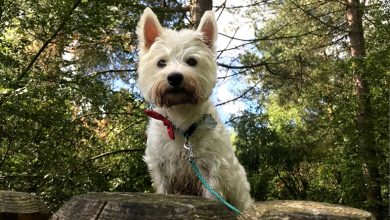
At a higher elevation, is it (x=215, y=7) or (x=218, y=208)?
(x=215, y=7)

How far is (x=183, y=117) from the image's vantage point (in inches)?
145

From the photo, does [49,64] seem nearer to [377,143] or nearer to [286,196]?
[377,143]

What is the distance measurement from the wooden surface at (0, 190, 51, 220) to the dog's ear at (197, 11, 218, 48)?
7.13 feet

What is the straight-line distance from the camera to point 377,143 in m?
9.05

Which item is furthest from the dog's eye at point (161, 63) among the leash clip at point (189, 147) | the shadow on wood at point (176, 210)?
the shadow on wood at point (176, 210)

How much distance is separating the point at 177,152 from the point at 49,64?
13.7 feet

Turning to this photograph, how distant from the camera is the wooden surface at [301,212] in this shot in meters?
1.62

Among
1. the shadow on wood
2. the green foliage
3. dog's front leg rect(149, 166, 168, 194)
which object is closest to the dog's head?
dog's front leg rect(149, 166, 168, 194)

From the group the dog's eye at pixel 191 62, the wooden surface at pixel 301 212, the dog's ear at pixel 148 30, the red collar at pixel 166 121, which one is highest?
the dog's ear at pixel 148 30

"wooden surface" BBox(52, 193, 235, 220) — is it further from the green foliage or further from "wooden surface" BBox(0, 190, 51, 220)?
the green foliage

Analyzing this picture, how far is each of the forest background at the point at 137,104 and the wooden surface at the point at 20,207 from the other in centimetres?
263

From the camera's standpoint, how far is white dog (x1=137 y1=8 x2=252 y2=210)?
3.58 meters

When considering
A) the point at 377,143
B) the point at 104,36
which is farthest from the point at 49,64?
the point at 377,143

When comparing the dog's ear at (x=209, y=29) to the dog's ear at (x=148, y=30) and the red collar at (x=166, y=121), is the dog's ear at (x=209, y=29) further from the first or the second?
the red collar at (x=166, y=121)
